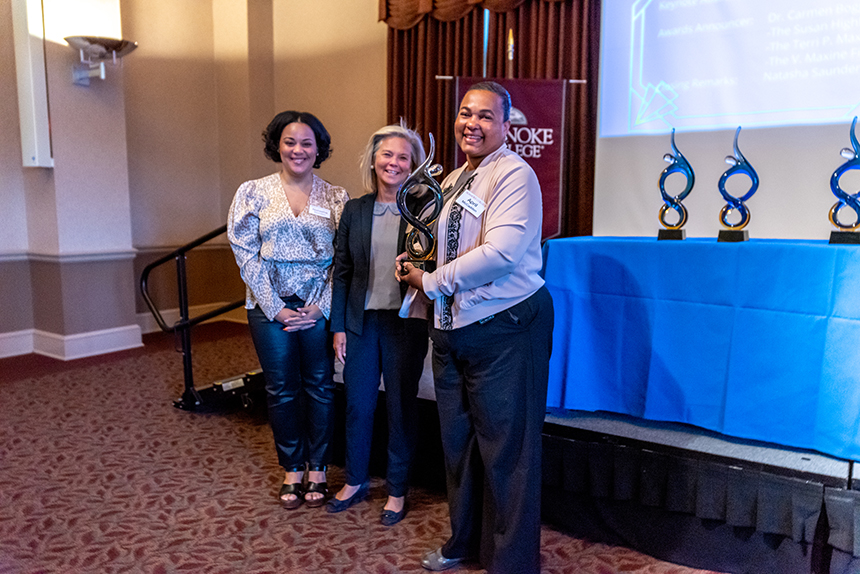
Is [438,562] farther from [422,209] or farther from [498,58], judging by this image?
[498,58]

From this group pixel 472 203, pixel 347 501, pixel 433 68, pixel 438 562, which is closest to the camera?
pixel 472 203

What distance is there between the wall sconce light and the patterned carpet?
2356mm

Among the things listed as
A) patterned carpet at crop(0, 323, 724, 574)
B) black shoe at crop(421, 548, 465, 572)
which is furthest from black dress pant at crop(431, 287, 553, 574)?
patterned carpet at crop(0, 323, 724, 574)

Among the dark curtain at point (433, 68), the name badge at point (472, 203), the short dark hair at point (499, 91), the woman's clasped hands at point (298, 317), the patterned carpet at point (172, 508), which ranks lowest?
the patterned carpet at point (172, 508)

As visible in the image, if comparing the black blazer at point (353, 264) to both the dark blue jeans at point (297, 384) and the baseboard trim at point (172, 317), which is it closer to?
the dark blue jeans at point (297, 384)

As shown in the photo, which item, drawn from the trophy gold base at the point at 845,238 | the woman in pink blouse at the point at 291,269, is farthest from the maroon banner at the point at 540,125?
the trophy gold base at the point at 845,238

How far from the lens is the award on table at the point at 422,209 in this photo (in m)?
1.64

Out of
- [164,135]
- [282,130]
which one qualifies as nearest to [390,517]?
[282,130]

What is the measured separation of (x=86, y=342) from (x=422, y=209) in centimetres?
400

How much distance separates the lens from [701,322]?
2.13 m

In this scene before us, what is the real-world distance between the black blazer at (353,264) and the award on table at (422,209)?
0.28 m

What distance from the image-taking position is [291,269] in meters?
2.22

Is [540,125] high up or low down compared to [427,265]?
up

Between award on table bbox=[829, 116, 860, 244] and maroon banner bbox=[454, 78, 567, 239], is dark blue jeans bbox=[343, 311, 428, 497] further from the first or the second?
maroon banner bbox=[454, 78, 567, 239]
